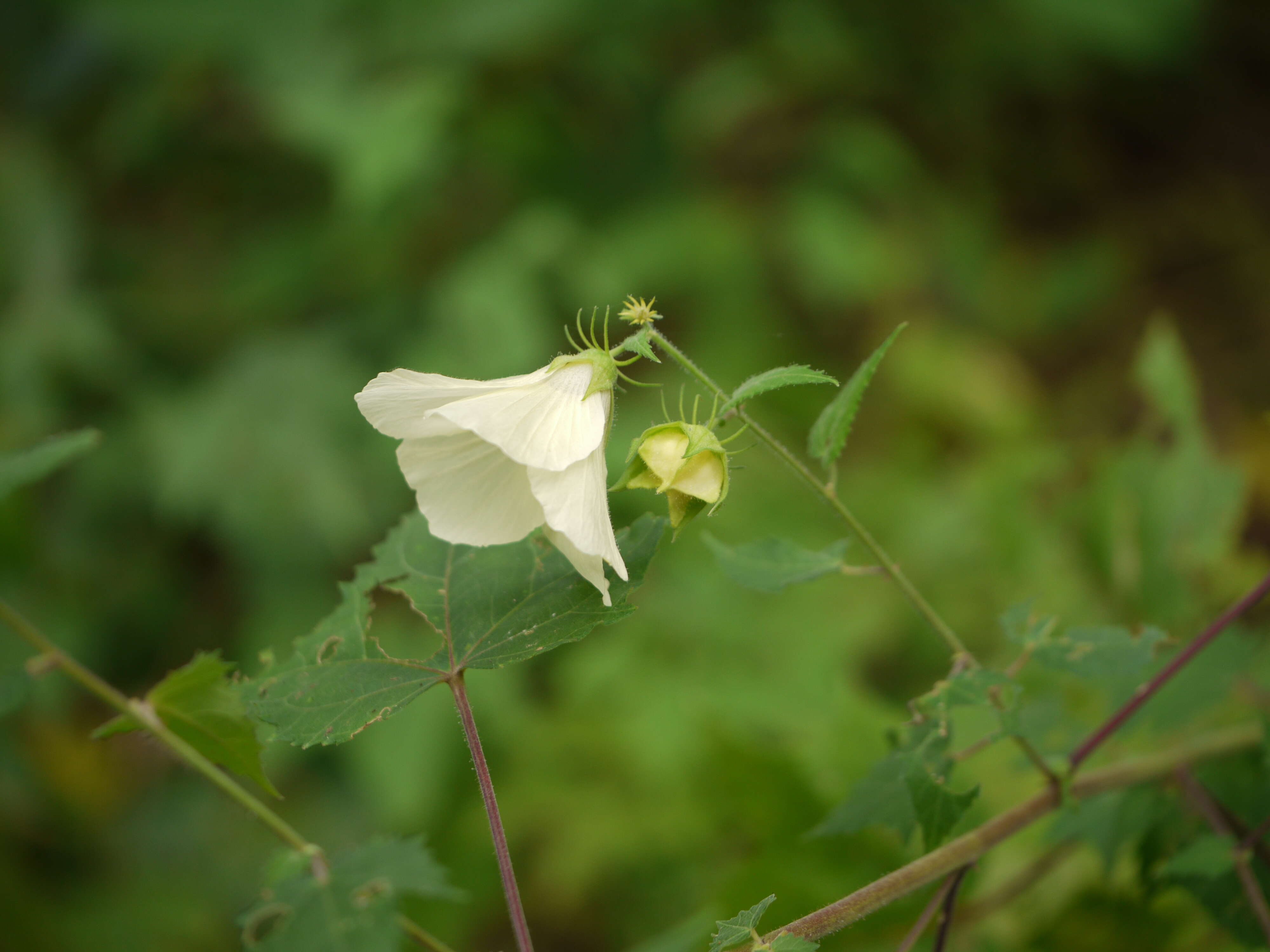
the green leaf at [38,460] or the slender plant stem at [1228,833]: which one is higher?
the green leaf at [38,460]

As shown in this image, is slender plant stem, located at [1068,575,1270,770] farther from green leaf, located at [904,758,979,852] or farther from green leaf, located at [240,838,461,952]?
green leaf, located at [240,838,461,952]

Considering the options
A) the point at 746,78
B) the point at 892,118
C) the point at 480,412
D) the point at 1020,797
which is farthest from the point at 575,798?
the point at 892,118

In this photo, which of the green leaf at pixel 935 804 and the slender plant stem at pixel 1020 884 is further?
the slender plant stem at pixel 1020 884

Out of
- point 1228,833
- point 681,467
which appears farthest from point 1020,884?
point 681,467

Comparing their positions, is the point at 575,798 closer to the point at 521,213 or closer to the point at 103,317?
the point at 521,213

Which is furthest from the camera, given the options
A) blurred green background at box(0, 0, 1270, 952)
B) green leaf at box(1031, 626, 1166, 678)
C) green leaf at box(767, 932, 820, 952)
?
blurred green background at box(0, 0, 1270, 952)

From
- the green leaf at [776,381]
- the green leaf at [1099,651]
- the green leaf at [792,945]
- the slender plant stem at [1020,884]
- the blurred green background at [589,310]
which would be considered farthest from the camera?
the blurred green background at [589,310]

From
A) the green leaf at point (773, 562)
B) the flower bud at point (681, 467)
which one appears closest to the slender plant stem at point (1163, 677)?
the green leaf at point (773, 562)

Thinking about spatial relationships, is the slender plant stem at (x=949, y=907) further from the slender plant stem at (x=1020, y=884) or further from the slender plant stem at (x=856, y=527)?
the slender plant stem at (x=1020, y=884)

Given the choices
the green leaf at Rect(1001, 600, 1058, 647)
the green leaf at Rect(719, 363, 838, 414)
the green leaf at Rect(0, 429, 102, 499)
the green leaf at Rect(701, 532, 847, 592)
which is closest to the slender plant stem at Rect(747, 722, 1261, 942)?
the green leaf at Rect(1001, 600, 1058, 647)
